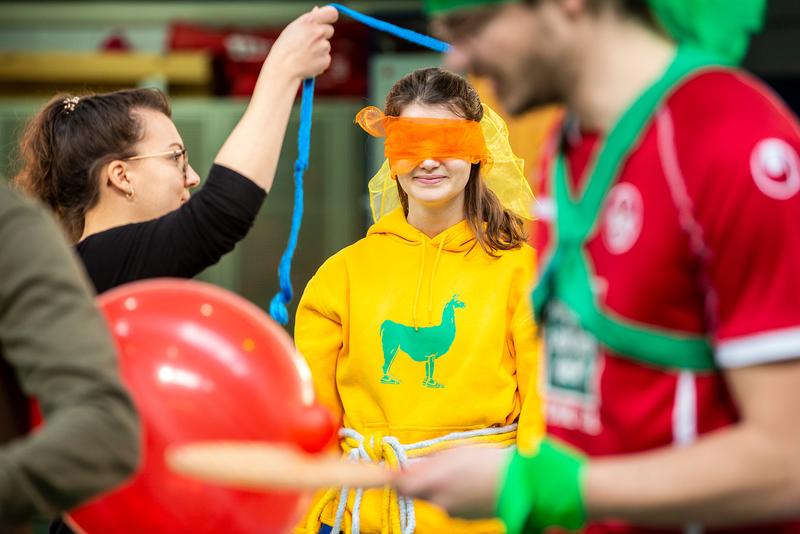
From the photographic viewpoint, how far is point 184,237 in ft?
6.28

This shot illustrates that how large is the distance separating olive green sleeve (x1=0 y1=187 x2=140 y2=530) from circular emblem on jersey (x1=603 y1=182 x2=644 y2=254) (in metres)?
0.55

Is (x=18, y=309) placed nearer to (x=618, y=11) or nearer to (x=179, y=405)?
(x=179, y=405)

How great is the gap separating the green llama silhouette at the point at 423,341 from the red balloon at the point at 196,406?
110 centimetres

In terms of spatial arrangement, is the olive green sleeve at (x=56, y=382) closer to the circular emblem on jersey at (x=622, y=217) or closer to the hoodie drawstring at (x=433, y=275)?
the circular emblem on jersey at (x=622, y=217)

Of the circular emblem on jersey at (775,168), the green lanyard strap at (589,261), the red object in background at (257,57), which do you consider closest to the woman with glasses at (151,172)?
the green lanyard strap at (589,261)

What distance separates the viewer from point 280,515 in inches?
57.2

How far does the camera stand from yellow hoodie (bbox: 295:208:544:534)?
2523 millimetres

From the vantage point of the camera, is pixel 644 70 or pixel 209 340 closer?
pixel 644 70

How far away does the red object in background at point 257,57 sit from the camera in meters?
6.84

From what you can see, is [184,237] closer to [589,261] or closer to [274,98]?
[274,98]

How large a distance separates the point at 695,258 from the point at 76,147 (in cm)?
150

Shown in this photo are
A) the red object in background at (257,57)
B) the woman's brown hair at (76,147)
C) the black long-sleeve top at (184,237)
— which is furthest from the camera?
the red object in background at (257,57)

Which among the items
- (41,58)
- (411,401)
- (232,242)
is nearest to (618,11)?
(232,242)

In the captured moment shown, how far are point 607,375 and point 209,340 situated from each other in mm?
550
